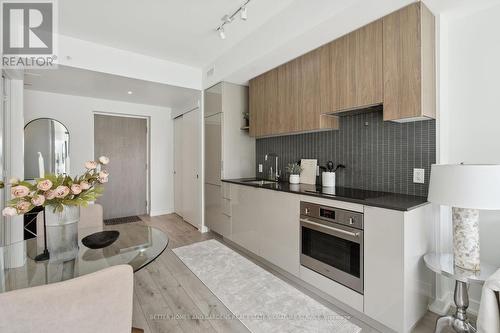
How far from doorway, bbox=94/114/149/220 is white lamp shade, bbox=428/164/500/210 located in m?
5.06

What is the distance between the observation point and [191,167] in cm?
447

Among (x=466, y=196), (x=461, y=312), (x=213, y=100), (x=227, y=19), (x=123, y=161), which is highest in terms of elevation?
(x=227, y=19)

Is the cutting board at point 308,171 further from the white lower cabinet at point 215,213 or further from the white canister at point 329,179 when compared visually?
the white lower cabinet at point 215,213

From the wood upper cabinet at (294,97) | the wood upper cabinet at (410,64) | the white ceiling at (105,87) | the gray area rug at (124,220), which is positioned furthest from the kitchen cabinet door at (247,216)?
the gray area rug at (124,220)

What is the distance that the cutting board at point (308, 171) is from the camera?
2.86 meters

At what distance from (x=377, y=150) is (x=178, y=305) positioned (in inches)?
91.0

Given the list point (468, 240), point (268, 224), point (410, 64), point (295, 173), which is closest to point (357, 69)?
point (410, 64)

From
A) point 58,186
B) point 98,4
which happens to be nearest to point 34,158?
point 98,4

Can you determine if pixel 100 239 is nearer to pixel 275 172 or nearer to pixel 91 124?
pixel 275 172

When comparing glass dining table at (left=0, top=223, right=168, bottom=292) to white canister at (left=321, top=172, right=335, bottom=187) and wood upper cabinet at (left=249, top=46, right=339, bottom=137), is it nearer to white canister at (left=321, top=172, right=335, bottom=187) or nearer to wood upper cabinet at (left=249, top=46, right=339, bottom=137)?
white canister at (left=321, top=172, right=335, bottom=187)

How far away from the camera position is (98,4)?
7.48 ft

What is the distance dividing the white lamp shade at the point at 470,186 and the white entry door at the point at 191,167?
3.40m

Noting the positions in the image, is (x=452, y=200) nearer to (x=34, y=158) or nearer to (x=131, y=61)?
(x=131, y=61)

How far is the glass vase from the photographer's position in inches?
55.9
